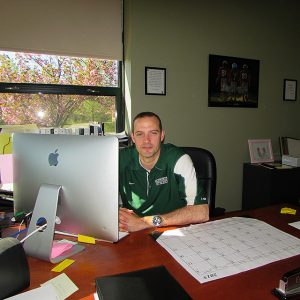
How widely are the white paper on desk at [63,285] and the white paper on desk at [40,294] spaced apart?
1 cm

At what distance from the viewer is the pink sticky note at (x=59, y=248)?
42.3 inches

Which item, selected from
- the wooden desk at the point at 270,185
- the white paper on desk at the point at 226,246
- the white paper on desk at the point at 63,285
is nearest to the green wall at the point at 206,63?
the wooden desk at the point at 270,185

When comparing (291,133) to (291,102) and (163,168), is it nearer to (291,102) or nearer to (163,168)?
(291,102)

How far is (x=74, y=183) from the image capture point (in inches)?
40.1

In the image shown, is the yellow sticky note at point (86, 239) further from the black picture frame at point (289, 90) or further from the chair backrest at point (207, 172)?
the black picture frame at point (289, 90)

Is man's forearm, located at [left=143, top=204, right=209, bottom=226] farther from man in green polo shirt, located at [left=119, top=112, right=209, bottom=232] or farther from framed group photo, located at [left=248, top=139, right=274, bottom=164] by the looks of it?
framed group photo, located at [left=248, top=139, right=274, bottom=164]

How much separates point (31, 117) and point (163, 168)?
5.25 feet

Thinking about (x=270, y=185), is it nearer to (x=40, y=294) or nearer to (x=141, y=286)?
(x=141, y=286)

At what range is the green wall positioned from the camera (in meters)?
2.78

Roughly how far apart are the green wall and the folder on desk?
2061mm

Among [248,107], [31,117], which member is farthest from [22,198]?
[248,107]

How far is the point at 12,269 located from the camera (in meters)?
0.82

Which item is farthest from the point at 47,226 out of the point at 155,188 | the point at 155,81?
the point at 155,81

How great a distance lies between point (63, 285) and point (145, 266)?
274 millimetres
